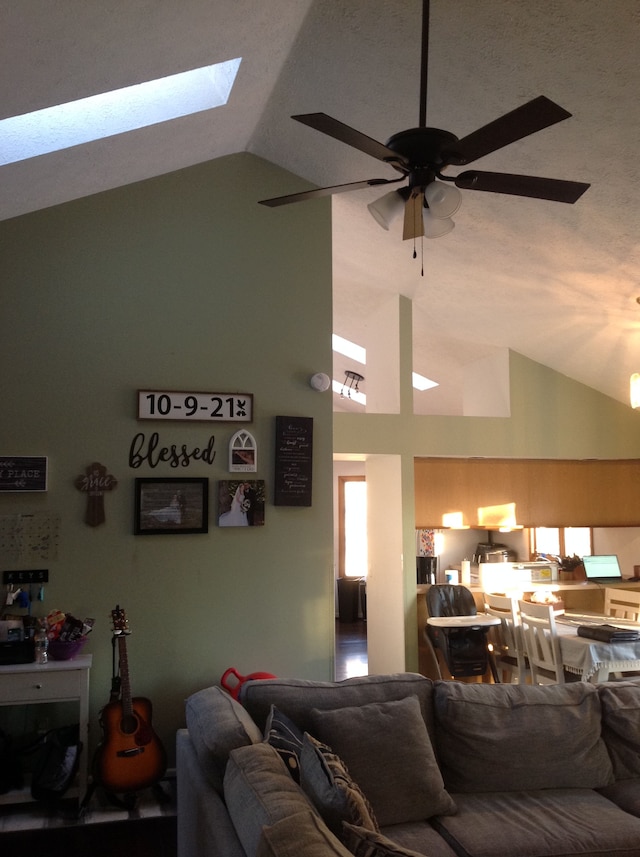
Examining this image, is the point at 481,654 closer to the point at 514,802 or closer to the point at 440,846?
the point at 514,802

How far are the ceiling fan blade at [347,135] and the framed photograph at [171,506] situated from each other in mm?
2346

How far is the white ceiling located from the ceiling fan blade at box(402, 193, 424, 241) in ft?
2.73

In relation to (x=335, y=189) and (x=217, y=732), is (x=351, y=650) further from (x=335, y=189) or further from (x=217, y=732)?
(x=335, y=189)

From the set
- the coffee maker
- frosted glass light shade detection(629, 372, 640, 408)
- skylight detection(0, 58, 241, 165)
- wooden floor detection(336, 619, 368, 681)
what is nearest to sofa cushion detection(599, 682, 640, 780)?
frosted glass light shade detection(629, 372, 640, 408)

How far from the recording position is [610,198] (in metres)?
3.97

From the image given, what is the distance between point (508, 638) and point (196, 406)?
3.13 metres

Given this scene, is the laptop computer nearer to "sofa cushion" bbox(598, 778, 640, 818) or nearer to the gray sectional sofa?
the gray sectional sofa

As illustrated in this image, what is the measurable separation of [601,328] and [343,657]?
4.37 m

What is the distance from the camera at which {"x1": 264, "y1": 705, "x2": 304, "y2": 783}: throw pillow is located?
2430 millimetres

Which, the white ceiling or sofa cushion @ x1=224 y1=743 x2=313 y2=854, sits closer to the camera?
sofa cushion @ x1=224 y1=743 x2=313 y2=854

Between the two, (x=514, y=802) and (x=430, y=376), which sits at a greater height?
(x=430, y=376)

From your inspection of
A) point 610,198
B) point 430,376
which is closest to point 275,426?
point 610,198

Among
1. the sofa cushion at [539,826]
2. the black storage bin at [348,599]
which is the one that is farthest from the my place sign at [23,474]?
the black storage bin at [348,599]

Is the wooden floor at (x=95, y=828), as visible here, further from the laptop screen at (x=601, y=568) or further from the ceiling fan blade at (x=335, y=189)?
the laptop screen at (x=601, y=568)
